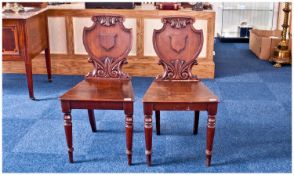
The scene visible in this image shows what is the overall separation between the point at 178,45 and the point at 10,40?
1.51m

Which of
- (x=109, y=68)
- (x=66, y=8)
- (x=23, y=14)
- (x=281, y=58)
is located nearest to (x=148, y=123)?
(x=109, y=68)

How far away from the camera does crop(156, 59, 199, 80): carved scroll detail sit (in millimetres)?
2418

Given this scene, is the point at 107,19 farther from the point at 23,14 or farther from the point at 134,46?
the point at 134,46

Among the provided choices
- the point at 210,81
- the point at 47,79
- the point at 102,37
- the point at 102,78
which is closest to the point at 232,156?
the point at 102,78

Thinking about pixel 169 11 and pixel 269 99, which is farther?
pixel 169 11

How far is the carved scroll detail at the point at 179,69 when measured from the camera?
7.93ft

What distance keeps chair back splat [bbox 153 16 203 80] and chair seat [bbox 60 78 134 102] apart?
301mm

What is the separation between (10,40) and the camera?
3119 millimetres

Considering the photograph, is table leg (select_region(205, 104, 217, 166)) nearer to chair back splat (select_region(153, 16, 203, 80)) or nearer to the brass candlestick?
chair back splat (select_region(153, 16, 203, 80))

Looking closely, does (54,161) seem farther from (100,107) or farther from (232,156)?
(232,156)

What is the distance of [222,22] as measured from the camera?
5953 millimetres

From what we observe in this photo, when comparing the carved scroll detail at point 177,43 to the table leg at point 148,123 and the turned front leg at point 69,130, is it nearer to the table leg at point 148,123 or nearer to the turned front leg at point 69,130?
the table leg at point 148,123

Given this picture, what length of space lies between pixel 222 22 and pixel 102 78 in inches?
154

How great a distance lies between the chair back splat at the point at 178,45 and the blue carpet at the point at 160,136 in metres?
0.49
